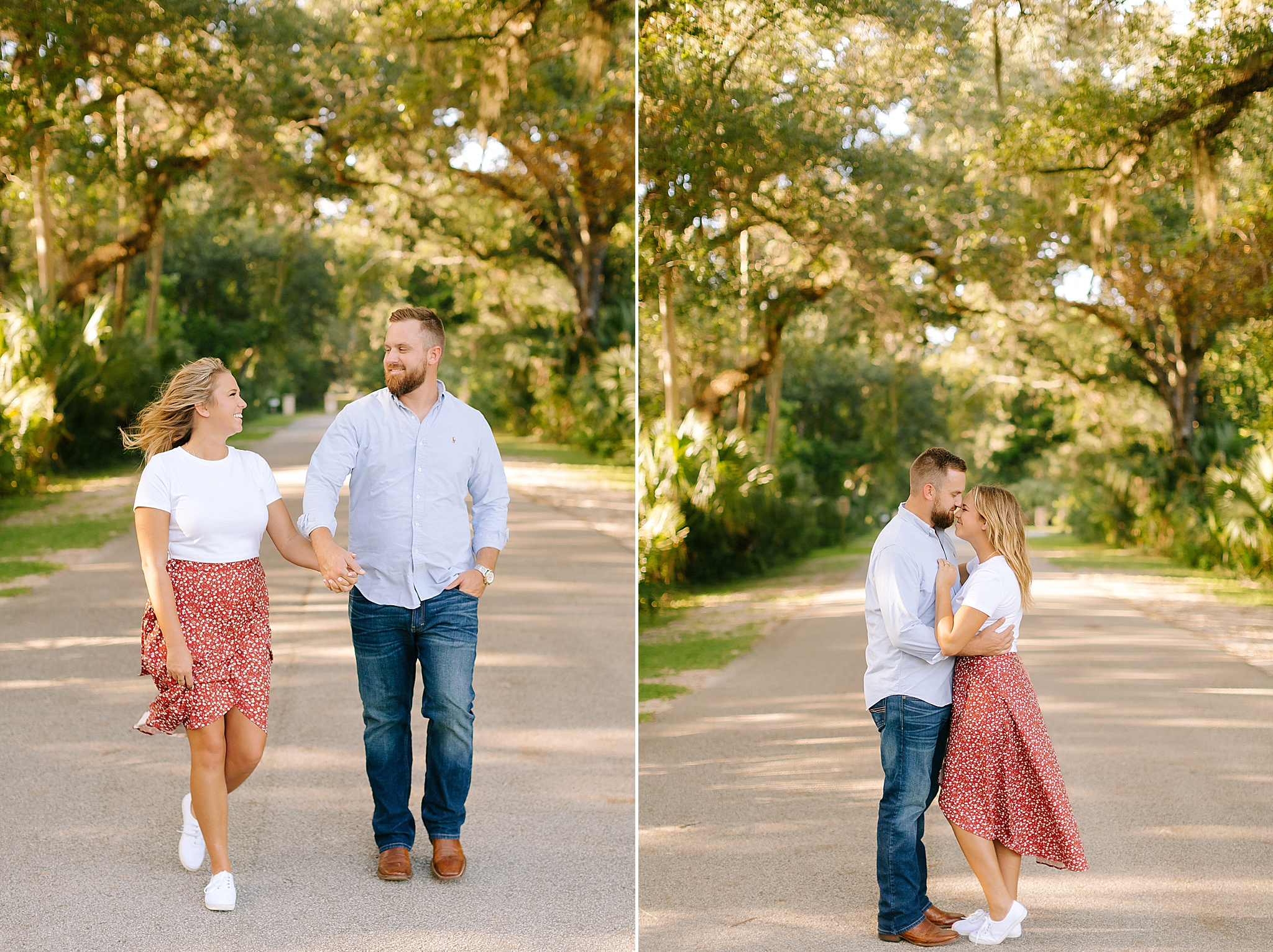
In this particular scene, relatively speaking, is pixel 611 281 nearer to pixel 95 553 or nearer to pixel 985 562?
pixel 95 553

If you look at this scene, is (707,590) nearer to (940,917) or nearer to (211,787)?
(940,917)

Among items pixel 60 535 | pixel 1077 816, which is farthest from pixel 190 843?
pixel 60 535

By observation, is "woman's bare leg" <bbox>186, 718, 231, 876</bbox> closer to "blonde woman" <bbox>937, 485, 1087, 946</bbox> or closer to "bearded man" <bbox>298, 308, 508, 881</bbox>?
"bearded man" <bbox>298, 308, 508, 881</bbox>

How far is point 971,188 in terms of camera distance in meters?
3.65

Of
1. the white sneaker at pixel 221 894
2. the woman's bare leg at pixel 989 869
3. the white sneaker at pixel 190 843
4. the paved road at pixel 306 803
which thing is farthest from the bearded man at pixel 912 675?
the white sneaker at pixel 190 843

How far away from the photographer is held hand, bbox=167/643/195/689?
3123mm

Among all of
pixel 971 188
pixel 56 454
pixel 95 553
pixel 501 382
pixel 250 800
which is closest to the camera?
pixel 971 188

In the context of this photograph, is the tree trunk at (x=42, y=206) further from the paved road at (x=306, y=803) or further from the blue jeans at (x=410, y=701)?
the blue jeans at (x=410, y=701)

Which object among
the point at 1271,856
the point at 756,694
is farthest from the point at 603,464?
the point at 1271,856

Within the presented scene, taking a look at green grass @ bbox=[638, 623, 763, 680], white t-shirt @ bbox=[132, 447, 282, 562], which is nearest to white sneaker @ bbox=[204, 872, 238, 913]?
white t-shirt @ bbox=[132, 447, 282, 562]

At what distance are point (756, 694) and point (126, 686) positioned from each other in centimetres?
345

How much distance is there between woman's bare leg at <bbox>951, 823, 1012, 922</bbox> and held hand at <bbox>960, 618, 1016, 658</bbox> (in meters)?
0.49

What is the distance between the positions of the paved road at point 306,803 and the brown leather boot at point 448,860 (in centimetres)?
4

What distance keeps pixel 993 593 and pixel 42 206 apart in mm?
11140
